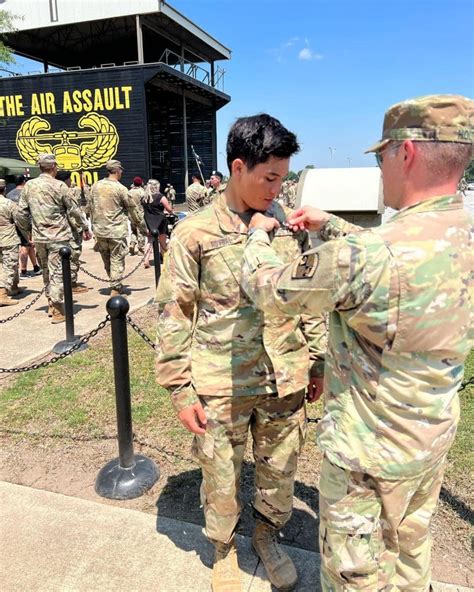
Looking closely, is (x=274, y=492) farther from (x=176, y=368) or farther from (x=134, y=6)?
(x=134, y=6)

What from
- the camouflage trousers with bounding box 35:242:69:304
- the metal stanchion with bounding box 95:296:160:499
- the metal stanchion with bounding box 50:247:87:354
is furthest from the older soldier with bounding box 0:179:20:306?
the metal stanchion with bounding box 95:296:160:499

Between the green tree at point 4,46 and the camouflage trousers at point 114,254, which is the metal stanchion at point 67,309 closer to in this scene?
the camouflage trousers at point 114,254

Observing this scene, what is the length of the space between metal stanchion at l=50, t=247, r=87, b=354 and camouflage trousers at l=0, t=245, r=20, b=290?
309 centimetres

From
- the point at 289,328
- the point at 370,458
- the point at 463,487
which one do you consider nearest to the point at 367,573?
the point at 370,458

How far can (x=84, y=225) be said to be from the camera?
771cm

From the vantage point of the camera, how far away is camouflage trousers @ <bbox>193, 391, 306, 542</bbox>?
7.18 ft

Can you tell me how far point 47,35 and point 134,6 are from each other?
7.13 meters

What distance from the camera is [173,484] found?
3236 millimetres

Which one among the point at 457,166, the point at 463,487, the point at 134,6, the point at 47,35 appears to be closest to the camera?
the point at 457,166

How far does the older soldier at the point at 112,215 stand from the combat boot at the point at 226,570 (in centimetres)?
619

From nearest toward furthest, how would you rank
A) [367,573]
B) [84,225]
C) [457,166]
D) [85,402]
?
1. [457,166]
2. [367,573]
3. [85,402]
4. [84,225]

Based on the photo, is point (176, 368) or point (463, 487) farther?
point (463, 487)

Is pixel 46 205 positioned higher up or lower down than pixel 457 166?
lower down

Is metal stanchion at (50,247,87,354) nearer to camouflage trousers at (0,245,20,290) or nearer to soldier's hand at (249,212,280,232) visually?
camouflage trousers at (0,245,20,290)
